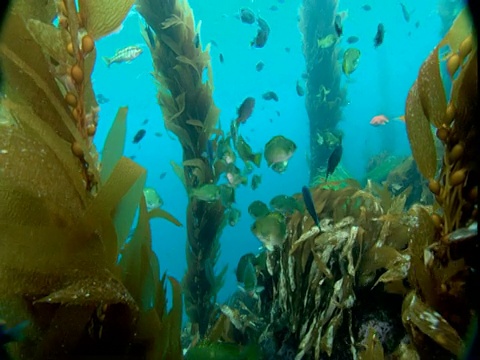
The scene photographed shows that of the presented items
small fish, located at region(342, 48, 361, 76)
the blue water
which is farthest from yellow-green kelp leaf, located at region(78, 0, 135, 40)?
the blue water

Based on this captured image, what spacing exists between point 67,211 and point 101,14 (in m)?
0.78

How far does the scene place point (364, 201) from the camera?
3.04 m

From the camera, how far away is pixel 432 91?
1.28m

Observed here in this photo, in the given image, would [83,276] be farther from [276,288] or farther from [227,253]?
[227,253]

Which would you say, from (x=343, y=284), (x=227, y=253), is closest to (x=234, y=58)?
(x=227, y=253)

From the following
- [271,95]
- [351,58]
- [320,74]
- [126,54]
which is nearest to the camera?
[126,54]

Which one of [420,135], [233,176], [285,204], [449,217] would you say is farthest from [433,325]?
[233,176]

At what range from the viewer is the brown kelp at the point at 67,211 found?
1174mm

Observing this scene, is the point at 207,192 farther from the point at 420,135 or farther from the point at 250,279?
the point at 420,135

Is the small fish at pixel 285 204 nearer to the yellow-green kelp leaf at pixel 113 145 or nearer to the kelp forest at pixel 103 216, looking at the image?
the kelp forest at pixel 103 216

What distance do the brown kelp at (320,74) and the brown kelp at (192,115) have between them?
673cm

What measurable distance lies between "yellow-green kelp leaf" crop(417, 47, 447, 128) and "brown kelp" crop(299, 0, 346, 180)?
10.0 meters

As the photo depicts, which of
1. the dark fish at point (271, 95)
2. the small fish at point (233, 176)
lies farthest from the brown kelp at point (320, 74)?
the small fish at point (233, 176)

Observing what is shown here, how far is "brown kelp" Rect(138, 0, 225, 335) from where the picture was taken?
5.02 metres
